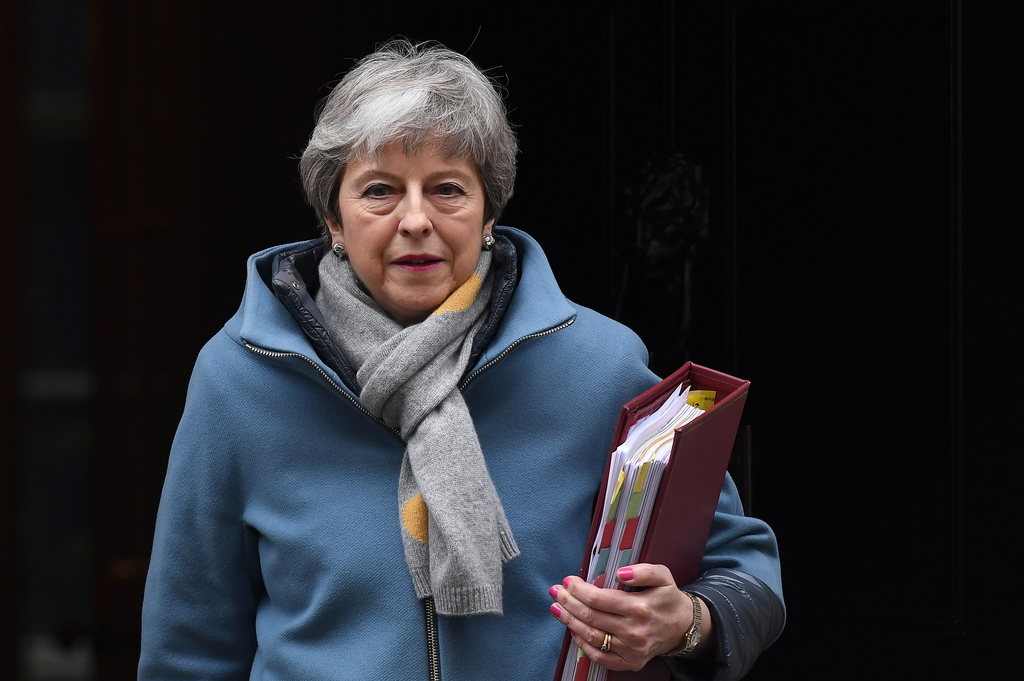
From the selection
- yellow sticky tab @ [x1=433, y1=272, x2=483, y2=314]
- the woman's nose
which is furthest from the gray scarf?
the woman's nose

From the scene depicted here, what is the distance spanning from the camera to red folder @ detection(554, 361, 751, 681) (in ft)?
3.96

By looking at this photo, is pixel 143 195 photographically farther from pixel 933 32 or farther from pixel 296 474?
pixel 933 32

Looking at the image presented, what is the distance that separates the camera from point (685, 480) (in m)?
1.24

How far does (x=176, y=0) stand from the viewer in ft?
7.97

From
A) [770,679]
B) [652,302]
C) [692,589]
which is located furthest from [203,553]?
[770,679]

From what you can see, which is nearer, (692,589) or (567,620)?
(567,620)

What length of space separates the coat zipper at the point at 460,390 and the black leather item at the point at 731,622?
293mm

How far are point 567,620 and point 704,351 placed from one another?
143 centimetres

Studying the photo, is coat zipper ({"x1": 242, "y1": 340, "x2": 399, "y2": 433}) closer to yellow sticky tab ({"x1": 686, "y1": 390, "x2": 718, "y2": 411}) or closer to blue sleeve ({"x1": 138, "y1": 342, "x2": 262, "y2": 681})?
blue sleeve ({"x1": 138, "y1": 342, "x2": 262, "y2": 681})

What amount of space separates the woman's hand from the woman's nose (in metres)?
0.49

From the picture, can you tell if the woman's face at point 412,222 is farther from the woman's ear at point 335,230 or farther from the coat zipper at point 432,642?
the coat zipper at point 432,642

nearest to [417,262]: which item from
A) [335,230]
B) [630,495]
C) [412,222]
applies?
[412,222]

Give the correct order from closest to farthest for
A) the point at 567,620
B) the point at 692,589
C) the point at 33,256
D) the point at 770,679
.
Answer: the point at 567,620 < the point at 692,589 < the point at 33,256 < the point at 770,679

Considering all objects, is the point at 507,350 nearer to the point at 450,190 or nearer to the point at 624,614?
the point at 450,190
